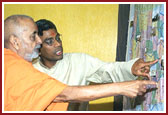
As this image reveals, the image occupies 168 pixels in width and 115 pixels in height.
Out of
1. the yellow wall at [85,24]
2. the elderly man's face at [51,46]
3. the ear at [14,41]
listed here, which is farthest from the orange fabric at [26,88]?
the yellow wall at [85,24]

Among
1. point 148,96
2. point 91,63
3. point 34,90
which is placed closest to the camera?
point 34,90

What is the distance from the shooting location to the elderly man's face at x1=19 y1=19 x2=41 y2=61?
1.26 metres

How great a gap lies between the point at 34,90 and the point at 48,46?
0.63 metres

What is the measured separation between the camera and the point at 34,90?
1048 millimetres

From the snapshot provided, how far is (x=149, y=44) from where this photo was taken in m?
1.39

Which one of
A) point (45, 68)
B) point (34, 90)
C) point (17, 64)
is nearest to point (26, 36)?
point (17, 64)

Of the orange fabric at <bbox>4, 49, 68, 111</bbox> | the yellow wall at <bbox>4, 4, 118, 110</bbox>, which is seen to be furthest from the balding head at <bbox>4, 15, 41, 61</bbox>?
the yellow wall at <bbox>4, 4, 118, 110</bbox>

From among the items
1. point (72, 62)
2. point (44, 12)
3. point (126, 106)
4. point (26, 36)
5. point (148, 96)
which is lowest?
point (126, 106)

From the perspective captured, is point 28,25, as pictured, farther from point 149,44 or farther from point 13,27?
point 149,44

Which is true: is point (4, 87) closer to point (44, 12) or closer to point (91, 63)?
point (91, 63)

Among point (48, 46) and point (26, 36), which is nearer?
point (26, 36)

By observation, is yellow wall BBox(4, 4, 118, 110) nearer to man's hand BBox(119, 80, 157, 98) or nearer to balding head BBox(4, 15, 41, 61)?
balding head BBox(4, 15, 41, 61)

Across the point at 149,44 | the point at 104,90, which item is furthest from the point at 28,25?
the point at 149,44

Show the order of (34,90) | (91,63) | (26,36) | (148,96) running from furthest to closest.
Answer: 1. (91,63)
2. (148,96)
3. (26,36)
4. (34,90)
